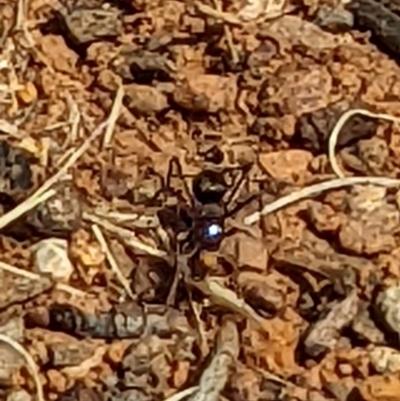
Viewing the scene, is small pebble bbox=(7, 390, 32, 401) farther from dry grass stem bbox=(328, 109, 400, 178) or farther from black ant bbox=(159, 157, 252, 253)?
dry grass stem bbox=(328, 109, 400, 178)

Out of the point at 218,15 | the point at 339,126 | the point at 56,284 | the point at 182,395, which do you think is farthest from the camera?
the point at 218,15

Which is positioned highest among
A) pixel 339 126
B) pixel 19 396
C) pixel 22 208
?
pixel 339 126

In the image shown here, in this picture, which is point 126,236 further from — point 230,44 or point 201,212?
point 230,44

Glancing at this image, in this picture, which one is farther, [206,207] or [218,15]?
[218,15]

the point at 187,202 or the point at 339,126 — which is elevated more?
the point at 339,126

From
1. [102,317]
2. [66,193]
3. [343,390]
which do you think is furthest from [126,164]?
[343,390]

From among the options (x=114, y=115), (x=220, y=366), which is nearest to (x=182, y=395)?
(x=220, y=366)

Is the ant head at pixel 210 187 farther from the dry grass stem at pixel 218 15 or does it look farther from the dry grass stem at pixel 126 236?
the dry grass stem at pixel 218 15

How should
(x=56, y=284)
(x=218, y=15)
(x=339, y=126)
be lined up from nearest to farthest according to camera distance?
1. (x=56, y=284)
2. (x=339, y=126)
3. (x=218, y=15)
